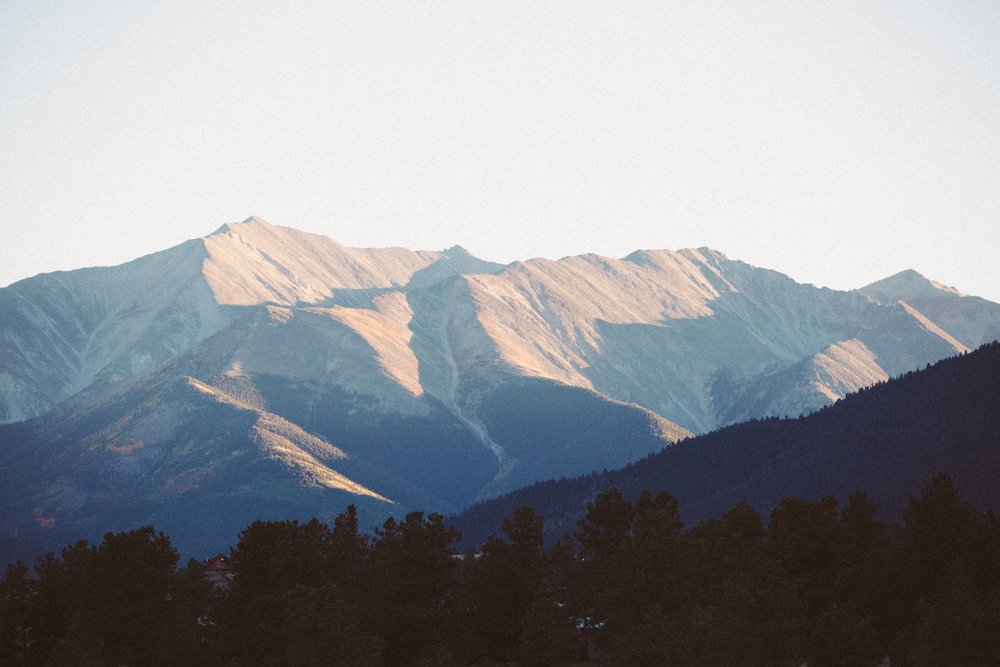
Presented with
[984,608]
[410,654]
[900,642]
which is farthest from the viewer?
[410,654]

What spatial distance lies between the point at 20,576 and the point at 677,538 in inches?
2517

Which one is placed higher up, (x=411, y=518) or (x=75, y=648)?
(x=411, y=518)

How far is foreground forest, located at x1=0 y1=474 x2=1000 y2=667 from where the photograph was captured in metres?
114

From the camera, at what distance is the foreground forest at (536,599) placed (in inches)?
4473

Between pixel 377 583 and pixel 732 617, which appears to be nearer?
pixel 732 617

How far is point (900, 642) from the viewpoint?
399 ft

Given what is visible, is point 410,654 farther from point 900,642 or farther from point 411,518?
point 900,642

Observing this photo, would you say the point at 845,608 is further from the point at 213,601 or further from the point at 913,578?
the point at 213,601

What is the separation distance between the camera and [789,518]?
128 metres

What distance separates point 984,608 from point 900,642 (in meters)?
10.3

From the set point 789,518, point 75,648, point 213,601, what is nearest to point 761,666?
point 789,518

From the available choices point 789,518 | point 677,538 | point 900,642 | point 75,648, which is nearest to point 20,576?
point 75,648

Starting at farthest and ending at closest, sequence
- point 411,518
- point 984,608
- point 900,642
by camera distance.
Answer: point 411,518
point 900,642
point 984,608

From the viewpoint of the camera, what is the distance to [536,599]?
12938cm
